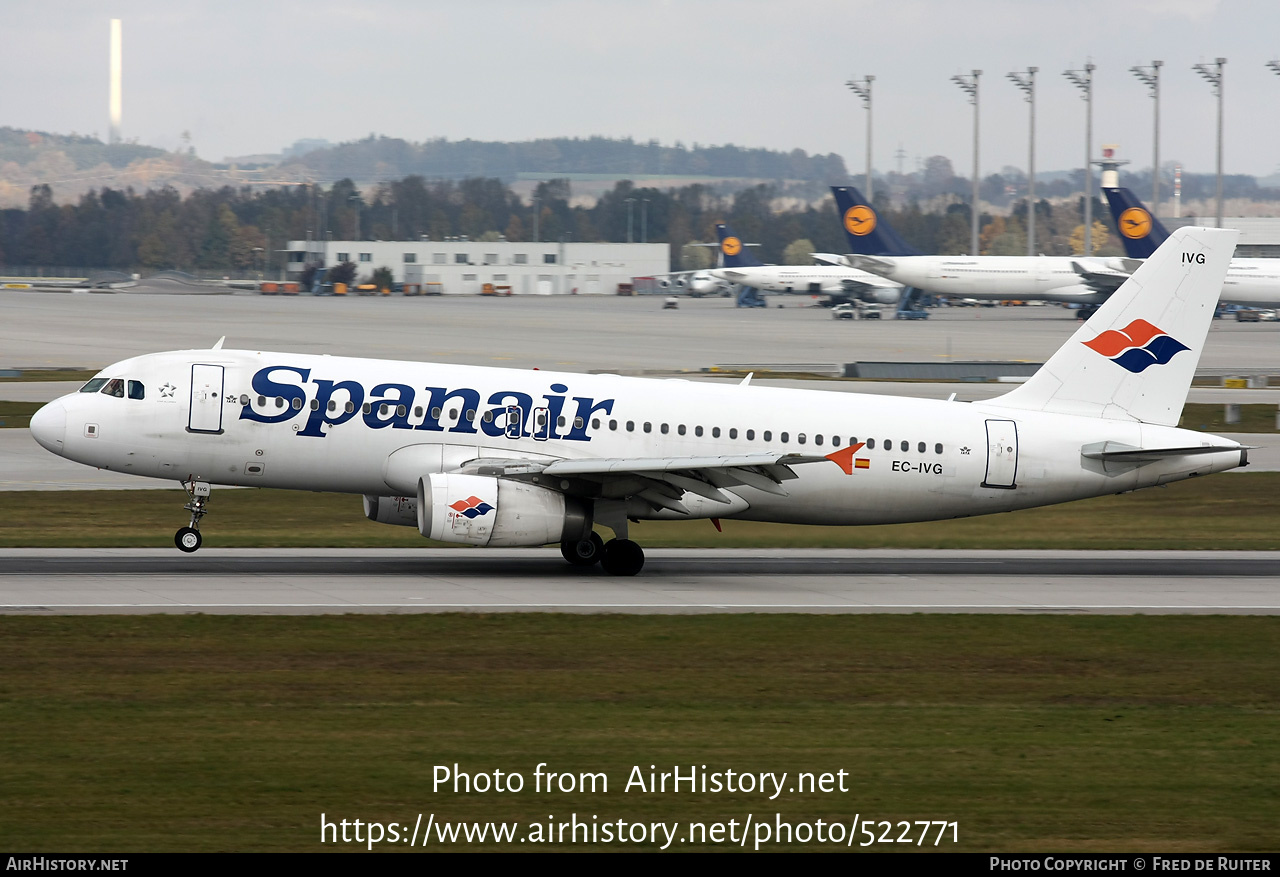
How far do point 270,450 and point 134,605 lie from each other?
18.2 ft

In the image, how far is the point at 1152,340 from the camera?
115 feet

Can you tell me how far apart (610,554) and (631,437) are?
255cm

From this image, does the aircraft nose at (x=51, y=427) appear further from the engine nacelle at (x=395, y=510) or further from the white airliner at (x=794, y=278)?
the white airliner at (x=794, y=278)

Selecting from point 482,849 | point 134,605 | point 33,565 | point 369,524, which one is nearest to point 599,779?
point 482,849

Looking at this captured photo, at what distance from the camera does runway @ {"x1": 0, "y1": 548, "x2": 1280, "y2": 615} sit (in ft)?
93.5

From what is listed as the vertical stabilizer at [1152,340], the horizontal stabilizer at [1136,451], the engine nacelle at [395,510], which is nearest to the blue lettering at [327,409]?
the engine nacelle at [395,510]

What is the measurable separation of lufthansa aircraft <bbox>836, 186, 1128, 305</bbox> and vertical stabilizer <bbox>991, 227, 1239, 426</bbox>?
345ft

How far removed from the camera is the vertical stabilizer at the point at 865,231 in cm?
14150

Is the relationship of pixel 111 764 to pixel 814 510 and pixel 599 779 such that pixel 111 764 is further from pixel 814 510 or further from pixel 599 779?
pixel 814 510

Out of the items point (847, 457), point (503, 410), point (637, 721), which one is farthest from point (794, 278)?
point (637, 721)

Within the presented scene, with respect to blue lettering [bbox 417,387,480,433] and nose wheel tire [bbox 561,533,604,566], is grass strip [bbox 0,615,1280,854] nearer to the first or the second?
nose wheel tire [bbox 561,533,604,566]

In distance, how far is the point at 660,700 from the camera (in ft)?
69.9

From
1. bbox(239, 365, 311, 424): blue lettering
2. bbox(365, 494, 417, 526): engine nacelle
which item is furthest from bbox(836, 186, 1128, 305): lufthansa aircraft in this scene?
bbox(239, 365, 311, 424): blue lettering

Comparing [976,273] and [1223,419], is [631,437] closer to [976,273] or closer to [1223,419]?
[1223,419]
